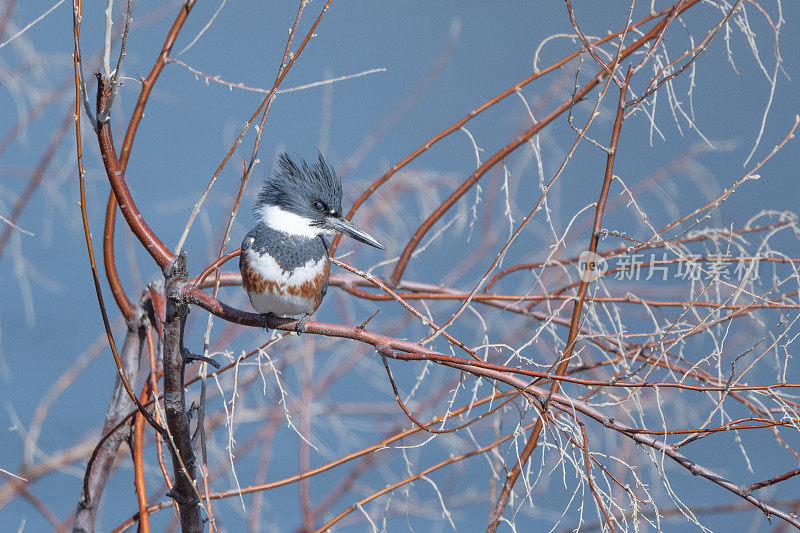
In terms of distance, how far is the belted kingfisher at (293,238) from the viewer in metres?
1.02

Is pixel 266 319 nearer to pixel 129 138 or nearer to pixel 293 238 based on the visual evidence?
pixel 293 238

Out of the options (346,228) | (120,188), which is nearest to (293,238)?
(346,228)

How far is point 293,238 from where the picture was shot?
3.47 feet

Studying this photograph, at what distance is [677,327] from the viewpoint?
3.26 ft

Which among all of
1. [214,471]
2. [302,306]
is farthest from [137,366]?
[214,471]

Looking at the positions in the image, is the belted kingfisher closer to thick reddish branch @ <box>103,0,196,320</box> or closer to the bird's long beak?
the bird's long beak

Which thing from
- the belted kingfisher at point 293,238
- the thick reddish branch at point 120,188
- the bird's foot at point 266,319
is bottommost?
the bird's foot at point 266,319

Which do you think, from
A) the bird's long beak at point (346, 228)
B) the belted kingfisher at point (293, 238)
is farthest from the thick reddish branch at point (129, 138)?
the bird's long beak at point (346, 228)

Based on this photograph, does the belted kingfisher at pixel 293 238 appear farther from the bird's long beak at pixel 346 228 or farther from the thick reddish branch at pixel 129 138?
the thick reddish branch at pixel 129 138

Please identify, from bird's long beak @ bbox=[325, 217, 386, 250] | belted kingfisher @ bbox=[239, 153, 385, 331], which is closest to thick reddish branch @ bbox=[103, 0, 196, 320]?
belted kingfisher @ bbox=[239, 153, 385, 331]

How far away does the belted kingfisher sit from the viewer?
3.36ft

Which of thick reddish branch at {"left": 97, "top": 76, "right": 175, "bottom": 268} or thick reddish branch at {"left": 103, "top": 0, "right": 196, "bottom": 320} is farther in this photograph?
thick reddish branch at {"left": 103, "top": 0, "right": 196, "bottom": 320}

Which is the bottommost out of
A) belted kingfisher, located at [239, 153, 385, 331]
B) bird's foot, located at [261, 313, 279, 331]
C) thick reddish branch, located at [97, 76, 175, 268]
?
bird's foot, located at [261, 313, 279, 331]

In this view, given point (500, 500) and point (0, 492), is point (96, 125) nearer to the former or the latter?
point (500, 500)
